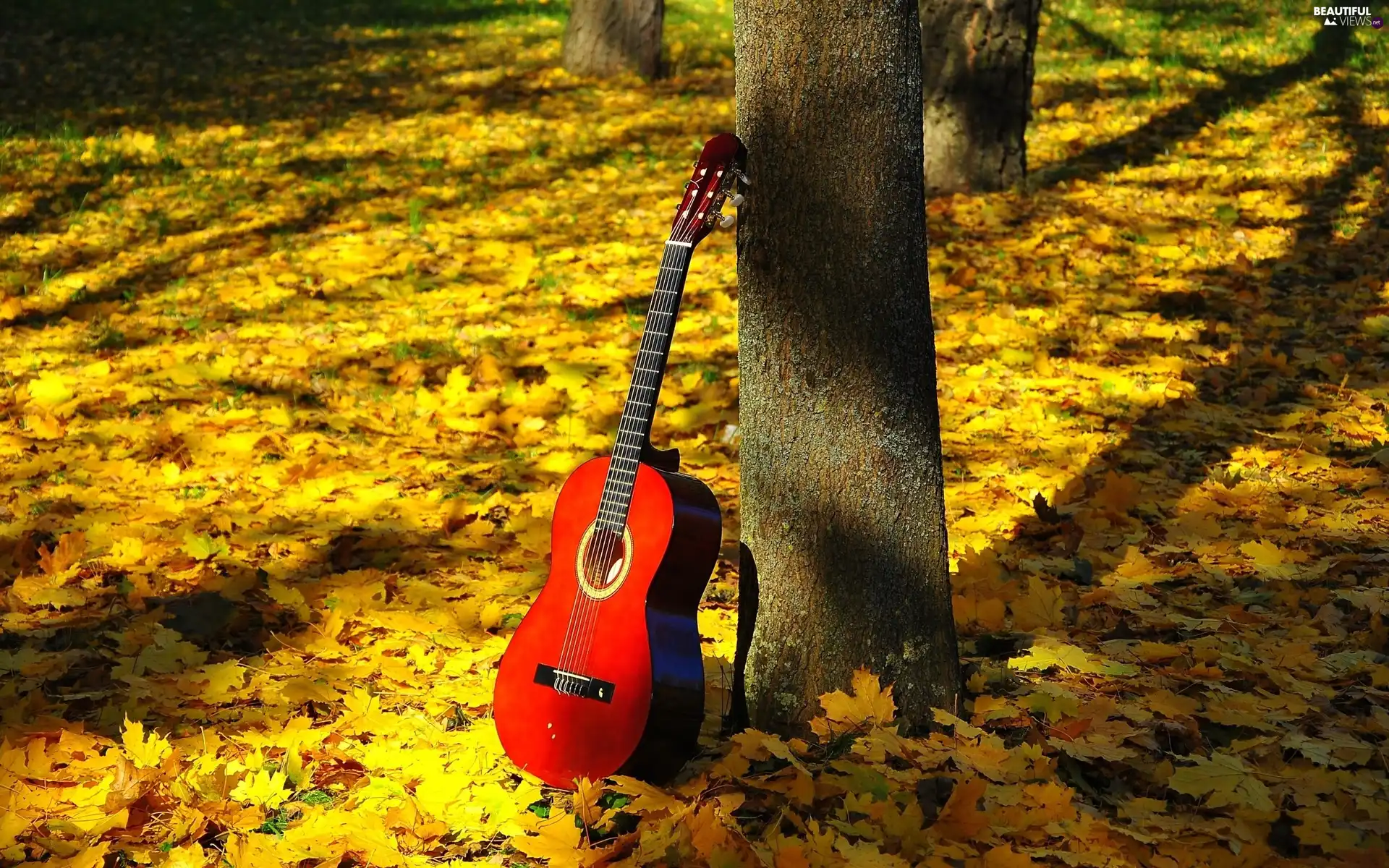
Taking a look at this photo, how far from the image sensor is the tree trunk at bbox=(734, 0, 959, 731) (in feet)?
8.84

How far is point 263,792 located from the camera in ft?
8.85

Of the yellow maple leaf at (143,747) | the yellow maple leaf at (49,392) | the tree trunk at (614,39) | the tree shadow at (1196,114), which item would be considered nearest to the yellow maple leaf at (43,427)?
the yellow maple leaf at (49,392)

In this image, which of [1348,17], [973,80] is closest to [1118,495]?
[973,80]

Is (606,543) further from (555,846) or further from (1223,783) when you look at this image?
(1223,783)

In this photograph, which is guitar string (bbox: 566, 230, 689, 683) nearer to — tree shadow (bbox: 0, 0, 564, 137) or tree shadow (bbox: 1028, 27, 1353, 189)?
tree shadow (bbox: 1028, 27, 1353, 189)

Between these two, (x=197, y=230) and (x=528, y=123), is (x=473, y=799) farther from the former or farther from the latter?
(x=528, y=123)

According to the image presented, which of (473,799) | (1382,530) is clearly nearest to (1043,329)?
(1382,530)

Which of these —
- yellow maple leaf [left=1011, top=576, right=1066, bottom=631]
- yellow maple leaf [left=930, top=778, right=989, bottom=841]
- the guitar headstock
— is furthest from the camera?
yellow maple leaf [left=1011, top=576, right=1066, bottom=631]

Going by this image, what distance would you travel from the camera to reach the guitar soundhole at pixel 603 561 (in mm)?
2764

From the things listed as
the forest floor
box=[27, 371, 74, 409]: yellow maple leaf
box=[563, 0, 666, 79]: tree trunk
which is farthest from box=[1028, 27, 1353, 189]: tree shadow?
box=[27, 371, 74, 409]: yellow maple leaf

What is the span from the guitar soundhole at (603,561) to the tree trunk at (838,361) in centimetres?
32

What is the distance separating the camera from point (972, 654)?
10.7 ft

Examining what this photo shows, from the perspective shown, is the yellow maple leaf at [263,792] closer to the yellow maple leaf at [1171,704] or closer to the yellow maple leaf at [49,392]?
the yellow maple leaf at [1171,704]

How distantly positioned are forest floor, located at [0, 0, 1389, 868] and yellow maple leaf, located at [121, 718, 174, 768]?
0.04 feet
